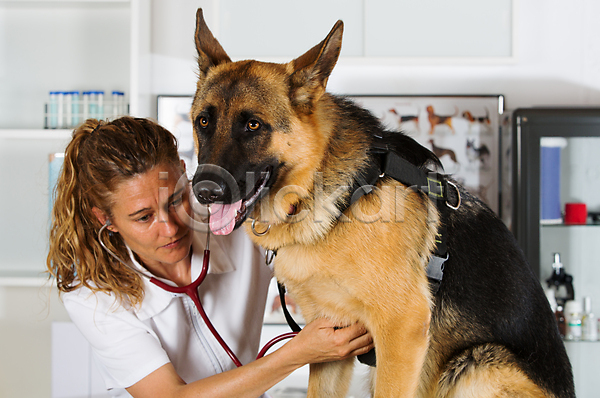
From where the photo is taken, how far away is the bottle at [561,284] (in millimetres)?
1970

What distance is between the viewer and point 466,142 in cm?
213

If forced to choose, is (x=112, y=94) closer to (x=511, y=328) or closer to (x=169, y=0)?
(x=169, y=0)

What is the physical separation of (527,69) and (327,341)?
186 cm

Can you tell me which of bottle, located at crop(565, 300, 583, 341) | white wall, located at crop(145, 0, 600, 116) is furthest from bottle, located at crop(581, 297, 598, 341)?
white wall, located at crop(145, 0, 600, 116)

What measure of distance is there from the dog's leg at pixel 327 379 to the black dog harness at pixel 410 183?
1.19 ft

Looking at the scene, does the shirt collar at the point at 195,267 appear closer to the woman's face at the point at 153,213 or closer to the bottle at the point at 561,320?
the woman's face at the point at 153,213

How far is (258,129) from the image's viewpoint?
3.05 feet

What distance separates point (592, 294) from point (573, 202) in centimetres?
42

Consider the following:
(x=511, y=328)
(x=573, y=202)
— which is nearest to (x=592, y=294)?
(x=573, y=202)

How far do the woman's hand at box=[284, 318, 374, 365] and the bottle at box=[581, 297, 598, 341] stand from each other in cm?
146

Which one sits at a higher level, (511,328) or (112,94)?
(112,94)

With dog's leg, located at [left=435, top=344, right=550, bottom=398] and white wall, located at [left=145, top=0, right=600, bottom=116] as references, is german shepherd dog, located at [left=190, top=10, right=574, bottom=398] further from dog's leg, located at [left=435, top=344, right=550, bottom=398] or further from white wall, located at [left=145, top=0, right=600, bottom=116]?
white wall, located at [left=145, top=0, right=600, bottom=116]

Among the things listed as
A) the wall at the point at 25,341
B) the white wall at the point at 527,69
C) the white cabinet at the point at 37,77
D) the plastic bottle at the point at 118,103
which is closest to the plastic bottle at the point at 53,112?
the white cabinet at the point at 37,77

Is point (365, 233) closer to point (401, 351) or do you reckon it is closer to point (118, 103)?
point (401, 351)
